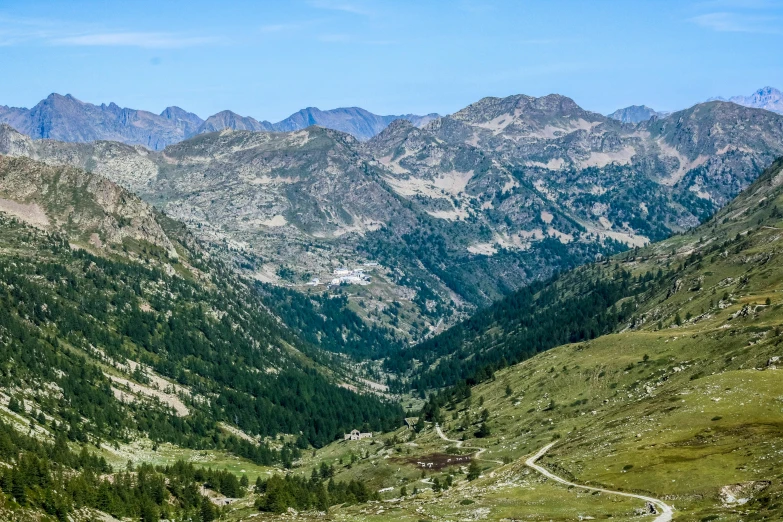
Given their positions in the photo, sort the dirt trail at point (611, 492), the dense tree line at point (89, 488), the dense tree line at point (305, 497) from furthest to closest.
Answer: the dense tree line at point (305, 497) < the dense tree line at point (89, 488) < the dirt trail at point (611, 492)

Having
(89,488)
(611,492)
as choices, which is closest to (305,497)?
(89,488)

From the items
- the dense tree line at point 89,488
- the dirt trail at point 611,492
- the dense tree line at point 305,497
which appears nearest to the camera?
the dirt trail at point 611,492

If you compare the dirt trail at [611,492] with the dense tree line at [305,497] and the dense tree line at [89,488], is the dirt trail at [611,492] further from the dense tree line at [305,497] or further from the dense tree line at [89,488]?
the dense tree line at [89,488]

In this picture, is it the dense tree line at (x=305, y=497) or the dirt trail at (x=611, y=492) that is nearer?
the dirt trail at (x=611, y=492)

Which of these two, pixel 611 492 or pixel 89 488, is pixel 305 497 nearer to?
pixel 89 488

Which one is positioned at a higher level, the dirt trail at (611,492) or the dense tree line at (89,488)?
the dirt trail at (611,492)

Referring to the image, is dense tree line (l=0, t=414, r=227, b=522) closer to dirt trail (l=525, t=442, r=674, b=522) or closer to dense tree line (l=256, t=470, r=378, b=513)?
dense tree line (l=256, t=470, r=378, b=513)

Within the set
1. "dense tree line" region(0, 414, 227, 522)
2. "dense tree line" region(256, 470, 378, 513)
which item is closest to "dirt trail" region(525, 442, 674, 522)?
"dense tree line" region(256, 470, 378, 513)

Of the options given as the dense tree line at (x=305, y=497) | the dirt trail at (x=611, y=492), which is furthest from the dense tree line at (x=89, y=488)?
the dirt trail at (x=611, y=492)

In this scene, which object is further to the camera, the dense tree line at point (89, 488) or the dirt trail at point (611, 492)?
the dense tree line at point (89, 488)

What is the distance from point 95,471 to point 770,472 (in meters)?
148

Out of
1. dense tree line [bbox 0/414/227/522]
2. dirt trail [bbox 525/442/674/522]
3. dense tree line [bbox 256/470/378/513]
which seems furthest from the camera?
dense tree line [bbox 256/470/378/513]

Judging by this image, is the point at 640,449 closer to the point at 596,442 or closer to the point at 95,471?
the point at 596,442

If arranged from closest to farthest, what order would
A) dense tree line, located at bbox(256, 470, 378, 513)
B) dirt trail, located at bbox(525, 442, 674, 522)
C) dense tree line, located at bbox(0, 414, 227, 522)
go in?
dirt trail, located at bbox(525, 442, 674, 522), dense tree line, located at bbox(0, 414, 227, 522), dense tree line, located at bbox(256, 470, 378, 513)
